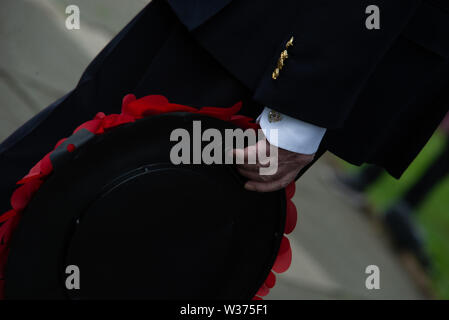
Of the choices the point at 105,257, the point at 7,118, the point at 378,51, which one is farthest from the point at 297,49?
the point at 7,118

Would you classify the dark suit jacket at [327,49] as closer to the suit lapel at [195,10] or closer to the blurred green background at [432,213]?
the suit lapel at [195,10]

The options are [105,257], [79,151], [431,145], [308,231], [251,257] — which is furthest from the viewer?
[431,145]

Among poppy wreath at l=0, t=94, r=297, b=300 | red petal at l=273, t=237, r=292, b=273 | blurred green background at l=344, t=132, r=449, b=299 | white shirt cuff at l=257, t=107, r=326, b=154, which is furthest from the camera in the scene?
blurred green background at l=344, t=132, r=449, b=299

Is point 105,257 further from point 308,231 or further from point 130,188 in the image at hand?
point 308,231

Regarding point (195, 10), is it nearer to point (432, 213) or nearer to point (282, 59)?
point (282, 59)

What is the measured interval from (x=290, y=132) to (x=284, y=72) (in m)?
0.13

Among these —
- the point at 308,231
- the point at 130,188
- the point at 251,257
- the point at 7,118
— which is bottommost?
the point at 308,231

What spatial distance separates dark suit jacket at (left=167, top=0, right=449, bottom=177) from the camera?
1.06 m

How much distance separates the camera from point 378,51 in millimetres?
1067

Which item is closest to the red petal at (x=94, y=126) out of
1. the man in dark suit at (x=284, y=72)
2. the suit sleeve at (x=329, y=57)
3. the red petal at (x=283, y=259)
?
the man in dark suit at (x=284, y=72)

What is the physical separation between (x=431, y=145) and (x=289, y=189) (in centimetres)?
456

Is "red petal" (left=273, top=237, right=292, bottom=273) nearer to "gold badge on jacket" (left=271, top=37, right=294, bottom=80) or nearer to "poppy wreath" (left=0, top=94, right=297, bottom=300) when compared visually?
"poppy wreath" (left=0, top=94, right=297, bottom=300)

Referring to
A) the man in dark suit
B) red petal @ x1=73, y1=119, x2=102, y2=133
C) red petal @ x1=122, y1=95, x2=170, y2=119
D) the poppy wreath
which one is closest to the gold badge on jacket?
the man in dark suit

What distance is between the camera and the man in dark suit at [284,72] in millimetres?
1068
